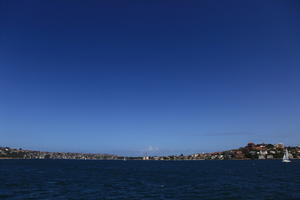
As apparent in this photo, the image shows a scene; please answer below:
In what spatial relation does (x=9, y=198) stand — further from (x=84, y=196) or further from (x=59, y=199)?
(x=84, y=196)

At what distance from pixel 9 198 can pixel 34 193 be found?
17.2 feet

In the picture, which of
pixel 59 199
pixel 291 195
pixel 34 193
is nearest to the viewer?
pixel 59 199

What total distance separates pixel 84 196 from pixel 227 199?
24.2 meters

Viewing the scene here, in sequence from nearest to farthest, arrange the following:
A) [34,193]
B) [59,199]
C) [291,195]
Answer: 1. [59,199]
2. [291,195]
3. [34,193]

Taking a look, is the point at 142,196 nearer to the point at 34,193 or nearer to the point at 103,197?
the point at 103,197

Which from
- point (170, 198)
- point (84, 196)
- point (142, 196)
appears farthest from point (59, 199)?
point (170, 198)

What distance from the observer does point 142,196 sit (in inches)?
1606

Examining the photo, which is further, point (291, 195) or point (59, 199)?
point (291, 195)

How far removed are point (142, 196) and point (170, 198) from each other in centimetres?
532

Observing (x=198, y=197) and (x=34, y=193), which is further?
(x=34, y=193)

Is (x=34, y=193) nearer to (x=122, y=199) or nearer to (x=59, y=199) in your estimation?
(x=59, y=199)

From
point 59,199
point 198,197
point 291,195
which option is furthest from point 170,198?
point 291,195

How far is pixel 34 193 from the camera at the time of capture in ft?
140

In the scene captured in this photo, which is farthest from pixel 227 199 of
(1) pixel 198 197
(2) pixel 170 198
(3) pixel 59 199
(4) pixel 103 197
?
(3) pixel 59 199
